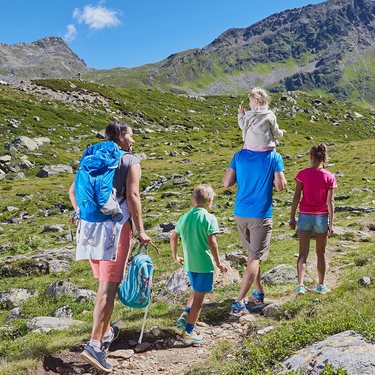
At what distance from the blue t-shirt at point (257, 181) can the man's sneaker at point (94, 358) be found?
11.2 ft

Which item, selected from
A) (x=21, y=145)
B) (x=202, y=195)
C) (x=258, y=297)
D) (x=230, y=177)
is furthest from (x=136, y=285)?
(x=21, y=145)

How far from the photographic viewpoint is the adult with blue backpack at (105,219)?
4773 mm

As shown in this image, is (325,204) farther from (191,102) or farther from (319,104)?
(319,104)

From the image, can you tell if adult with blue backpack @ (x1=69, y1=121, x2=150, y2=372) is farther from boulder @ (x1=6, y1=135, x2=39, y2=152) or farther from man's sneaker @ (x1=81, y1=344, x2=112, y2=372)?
boulder @ (x1=6, y1=135, x2=39, y2=152)

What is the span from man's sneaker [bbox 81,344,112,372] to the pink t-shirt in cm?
485

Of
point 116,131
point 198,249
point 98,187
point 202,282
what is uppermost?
point 116,131

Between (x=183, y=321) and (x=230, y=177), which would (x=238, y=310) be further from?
(x=230, y=177)

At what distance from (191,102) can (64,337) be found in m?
113

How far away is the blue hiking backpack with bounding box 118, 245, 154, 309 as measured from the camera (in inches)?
205

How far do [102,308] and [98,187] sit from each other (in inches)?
69.6

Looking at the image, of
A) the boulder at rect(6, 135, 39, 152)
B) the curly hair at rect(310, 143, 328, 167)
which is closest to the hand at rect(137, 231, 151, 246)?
the curly hair at rect(310, 143, 328, 167)

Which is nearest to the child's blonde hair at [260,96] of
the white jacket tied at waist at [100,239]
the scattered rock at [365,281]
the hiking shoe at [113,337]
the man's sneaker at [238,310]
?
the white jacket tied at waist at [100,239]

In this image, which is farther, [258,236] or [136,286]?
[258,236]

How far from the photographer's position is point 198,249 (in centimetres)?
577
